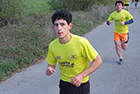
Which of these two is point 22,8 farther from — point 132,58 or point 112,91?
point 112,91

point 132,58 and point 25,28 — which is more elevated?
point 25,28

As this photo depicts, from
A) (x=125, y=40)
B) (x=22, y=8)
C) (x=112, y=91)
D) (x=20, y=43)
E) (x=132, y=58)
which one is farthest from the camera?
(x=22, y=8)

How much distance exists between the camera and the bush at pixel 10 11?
8.47m

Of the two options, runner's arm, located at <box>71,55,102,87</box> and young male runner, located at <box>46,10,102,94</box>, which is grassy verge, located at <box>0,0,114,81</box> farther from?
runner's arm, located at <box>71,55,102,87</box>

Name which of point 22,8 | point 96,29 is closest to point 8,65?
point 22,8

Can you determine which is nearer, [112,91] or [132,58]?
[112,91]

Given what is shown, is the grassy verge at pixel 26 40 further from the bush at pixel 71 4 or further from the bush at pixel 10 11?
the bush at pixel 71 4

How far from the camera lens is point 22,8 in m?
9.46

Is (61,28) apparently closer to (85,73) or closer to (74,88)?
(85,73)

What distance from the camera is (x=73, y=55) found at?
2.40m

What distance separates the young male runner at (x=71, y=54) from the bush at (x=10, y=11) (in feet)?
22.3

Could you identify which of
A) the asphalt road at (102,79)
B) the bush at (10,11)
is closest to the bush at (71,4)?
the bush at (10,11)

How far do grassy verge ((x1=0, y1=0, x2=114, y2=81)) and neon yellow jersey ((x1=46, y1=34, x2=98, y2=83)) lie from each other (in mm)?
3277

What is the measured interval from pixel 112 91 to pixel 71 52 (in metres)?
2.40
